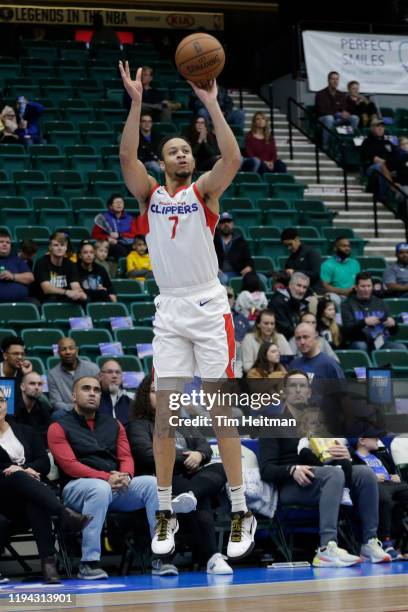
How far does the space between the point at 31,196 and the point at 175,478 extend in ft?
24.8

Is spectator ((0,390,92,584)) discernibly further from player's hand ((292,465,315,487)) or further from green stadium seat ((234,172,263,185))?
green stadium seat ((234,172,263,185))

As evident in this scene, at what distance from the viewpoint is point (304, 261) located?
14.7 metres

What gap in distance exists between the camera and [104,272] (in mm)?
13531

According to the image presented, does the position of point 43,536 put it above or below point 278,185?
below

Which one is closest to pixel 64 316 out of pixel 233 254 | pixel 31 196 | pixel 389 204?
pixel 233 254

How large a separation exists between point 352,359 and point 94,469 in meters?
4.60

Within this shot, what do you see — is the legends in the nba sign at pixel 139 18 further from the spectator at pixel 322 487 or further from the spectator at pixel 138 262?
the spectator at pixel 322 487

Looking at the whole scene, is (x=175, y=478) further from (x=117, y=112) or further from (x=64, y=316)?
(x=117, y=112)

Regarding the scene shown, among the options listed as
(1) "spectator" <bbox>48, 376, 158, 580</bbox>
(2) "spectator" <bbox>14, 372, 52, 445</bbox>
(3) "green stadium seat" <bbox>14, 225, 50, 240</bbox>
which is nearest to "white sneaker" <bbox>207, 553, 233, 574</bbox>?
(1) "spectator" <bbox>48, 376, 158, 580</bbox>

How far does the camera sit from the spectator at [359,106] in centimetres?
2014

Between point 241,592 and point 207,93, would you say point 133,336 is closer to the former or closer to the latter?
point 241,592

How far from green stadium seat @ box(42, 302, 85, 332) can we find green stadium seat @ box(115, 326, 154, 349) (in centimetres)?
63

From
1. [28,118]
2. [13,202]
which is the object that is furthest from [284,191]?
[13,202]

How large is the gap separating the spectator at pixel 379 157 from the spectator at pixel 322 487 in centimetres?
→ 975
